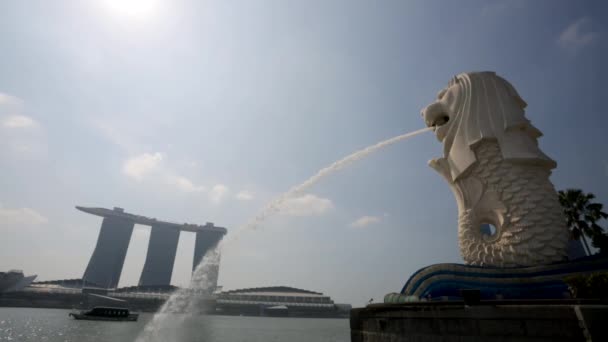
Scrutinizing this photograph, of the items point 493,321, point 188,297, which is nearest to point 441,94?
point 493,321

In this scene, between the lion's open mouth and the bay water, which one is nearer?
the lion's open mouth

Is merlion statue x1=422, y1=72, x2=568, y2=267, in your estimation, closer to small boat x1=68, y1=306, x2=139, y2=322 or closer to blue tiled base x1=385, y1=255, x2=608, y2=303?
blue tiled base x1=385, y1=255, x2=608, y2=303

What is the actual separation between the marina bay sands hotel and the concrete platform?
→ 148 meters

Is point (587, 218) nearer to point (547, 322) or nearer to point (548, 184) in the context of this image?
point (548, 184)

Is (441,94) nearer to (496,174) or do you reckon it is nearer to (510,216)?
(496,174)

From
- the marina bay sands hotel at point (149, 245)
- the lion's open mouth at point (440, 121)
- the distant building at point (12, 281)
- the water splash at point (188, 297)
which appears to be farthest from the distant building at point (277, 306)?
the lion's open mouth at point (440, 121)

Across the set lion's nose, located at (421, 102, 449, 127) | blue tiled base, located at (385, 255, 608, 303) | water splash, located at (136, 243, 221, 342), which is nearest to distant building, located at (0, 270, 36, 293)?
water splash, located at (136, 243, 221, 342)

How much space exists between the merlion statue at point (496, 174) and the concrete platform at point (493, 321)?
9.21m

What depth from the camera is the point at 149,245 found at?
6004 inches

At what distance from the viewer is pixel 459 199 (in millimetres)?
19391

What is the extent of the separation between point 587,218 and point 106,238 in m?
161

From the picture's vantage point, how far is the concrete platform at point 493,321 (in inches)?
250

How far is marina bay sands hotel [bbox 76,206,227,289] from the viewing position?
13738 centimetres

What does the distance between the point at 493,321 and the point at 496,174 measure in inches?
480
